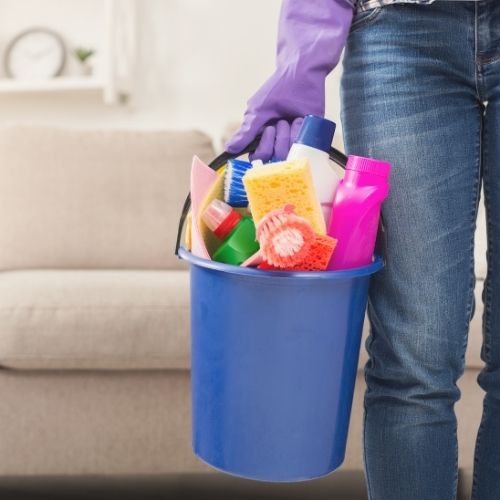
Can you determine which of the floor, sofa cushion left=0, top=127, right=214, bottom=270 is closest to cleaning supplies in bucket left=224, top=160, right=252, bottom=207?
the floor

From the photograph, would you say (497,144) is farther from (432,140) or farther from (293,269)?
(293,269)

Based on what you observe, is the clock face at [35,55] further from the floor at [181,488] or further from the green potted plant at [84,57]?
the floor at [181,488]

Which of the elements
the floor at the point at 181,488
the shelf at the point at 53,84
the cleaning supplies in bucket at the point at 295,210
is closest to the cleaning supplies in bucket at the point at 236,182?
the cleaning supplies in bucket at the point at 295,210

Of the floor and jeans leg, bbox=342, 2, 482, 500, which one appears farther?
the floor

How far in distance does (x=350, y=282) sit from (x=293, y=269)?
7 centimetres

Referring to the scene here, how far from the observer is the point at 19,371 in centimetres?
150

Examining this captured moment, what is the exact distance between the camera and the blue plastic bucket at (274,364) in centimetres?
83

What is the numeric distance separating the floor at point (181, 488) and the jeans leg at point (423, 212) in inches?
28.6

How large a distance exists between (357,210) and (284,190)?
9cm

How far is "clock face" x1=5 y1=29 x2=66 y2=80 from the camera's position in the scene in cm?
242

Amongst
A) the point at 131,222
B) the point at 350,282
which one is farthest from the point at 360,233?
the point at 131,222

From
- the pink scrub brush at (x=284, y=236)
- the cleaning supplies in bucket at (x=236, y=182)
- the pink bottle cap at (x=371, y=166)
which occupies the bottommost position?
the pink scrub brush at (x=284, y=236)

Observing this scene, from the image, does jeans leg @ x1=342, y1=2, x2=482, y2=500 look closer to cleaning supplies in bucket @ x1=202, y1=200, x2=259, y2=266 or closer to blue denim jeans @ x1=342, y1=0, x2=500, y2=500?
blue denim jeans @ x1=342, y1=0, x2=500, y2=500

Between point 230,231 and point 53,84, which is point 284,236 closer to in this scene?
point 230,231
